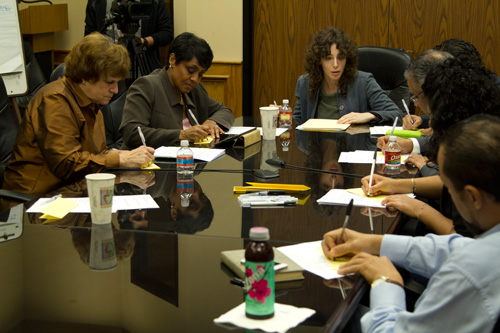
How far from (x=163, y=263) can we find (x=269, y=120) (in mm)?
1691

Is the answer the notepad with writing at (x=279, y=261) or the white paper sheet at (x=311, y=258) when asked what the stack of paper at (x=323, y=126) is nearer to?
the white paper sheet at (x=311, y=258)

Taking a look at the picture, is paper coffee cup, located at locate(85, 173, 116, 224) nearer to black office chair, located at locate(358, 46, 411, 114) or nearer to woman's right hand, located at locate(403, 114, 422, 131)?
woman's right hand, located at locate(403, 114, 422, 131)

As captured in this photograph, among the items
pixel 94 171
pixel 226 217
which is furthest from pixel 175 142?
pixel 226 217

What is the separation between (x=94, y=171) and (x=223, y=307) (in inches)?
50.5

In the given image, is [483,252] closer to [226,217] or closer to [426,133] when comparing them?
[226,217]

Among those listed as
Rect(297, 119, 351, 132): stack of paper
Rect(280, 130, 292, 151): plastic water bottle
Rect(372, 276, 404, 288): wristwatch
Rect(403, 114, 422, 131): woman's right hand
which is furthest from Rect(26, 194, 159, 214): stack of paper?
Rect(403, 114, 422, 131): woman's right hand

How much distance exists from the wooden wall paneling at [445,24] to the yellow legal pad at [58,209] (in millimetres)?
3680

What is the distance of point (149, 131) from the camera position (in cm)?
290

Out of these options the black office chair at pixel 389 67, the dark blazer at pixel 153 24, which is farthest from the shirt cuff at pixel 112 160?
the dark blazer at pixel 153 24

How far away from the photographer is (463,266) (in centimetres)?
107

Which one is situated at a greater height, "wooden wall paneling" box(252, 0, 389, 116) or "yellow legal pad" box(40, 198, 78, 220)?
"wooden wall paneling" box(252, 0, 389, 116)

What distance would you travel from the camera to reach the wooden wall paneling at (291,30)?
495cm

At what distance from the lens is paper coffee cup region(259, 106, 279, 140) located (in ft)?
9.80

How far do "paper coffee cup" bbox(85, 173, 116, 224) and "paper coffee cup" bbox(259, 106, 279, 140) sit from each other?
140cm
